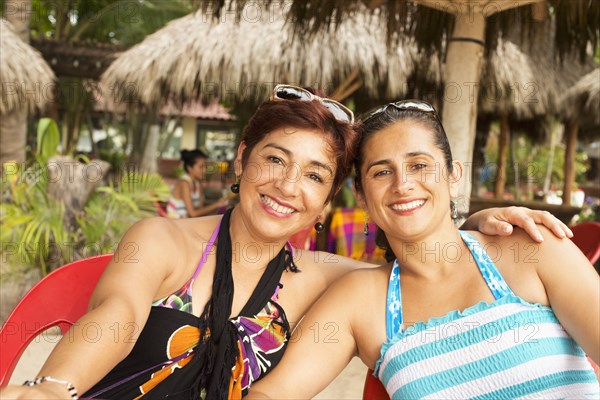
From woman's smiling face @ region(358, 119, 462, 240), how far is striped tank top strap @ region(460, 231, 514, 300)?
0.35 ft

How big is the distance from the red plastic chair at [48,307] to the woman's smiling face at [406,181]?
0.93 meters

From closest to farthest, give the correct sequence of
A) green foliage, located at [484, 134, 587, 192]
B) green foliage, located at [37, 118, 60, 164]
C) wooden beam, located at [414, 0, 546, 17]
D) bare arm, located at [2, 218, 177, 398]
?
bare arm, located at [2, 218, 177, 398]
wooden beam, located at [414, 0, 546, 17]
green foliage, located at [37, 118, 60, 164]
green foliage, located at [484, 134, 587, 192]

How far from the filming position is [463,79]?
13.6ft

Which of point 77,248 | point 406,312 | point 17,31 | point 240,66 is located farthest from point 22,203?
point 17,31

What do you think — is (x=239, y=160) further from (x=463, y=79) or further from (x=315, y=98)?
(x=463, y=79)

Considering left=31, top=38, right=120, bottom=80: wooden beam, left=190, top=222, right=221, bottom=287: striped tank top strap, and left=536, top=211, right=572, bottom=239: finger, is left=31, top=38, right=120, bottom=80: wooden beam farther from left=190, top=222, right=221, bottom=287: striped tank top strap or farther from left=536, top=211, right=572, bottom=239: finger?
left=536, top=211, right=572, bottom=239: finger

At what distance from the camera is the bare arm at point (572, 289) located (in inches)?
58.3

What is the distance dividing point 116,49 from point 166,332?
450 inches

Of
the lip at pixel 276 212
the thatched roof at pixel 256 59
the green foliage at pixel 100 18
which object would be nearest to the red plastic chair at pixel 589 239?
the lip at pixel 276 212

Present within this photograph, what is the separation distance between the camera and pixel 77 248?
5324 millimetres

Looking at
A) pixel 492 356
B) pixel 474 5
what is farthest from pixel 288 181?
pixel 474 5

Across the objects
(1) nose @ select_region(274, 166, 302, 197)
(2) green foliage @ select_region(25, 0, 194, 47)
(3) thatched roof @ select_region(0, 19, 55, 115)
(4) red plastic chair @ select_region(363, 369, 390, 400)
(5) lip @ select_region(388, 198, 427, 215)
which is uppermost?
(2) green foliage @ select_region(25, 0, 194, 47)

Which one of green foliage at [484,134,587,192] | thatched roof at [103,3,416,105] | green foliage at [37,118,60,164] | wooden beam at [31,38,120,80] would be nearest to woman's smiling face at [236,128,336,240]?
green foliage at [37,118,60,164]

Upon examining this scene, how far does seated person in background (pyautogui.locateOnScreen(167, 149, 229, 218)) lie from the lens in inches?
270
